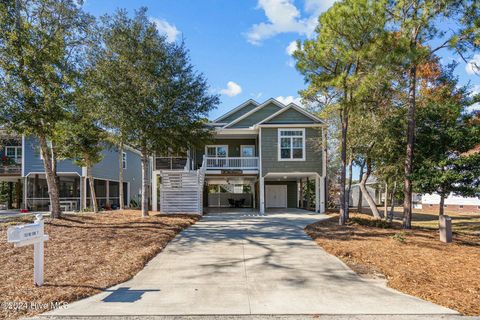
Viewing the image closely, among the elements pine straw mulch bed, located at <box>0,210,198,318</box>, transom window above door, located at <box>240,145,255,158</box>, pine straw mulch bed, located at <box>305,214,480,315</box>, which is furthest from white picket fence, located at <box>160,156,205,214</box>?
pine straw mulch bed, located at <box>305,214,480,315</box>

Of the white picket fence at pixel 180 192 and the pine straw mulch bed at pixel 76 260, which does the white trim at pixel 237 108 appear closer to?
the white picket fence at pixel 180 192

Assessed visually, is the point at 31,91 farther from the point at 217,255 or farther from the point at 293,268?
the point at 293,268

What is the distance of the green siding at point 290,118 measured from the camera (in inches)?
767

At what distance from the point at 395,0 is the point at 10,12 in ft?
41.6

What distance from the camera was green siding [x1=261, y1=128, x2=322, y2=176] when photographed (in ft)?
63.7

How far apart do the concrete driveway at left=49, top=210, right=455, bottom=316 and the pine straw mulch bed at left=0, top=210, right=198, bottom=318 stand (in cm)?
32

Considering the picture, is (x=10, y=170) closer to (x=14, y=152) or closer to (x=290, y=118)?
(x=14, y=152)

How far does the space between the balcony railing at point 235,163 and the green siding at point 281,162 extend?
1.47m

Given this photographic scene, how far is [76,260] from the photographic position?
7.00m

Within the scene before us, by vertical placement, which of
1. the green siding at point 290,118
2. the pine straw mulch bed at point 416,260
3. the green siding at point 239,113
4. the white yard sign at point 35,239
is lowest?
the pine straw mulch bed at point 416,260

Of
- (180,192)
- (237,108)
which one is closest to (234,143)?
(237,108)

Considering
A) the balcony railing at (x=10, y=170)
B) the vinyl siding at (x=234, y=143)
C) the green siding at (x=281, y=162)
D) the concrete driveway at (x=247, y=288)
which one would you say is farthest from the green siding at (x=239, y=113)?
the concrete driveway at (x=247, y=288)

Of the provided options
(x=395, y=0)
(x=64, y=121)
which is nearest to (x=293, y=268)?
(x=64, y=121)

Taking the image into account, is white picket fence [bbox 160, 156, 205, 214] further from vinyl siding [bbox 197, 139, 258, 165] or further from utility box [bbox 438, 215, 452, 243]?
utility box [bbox 438, 215, 452, 243]
